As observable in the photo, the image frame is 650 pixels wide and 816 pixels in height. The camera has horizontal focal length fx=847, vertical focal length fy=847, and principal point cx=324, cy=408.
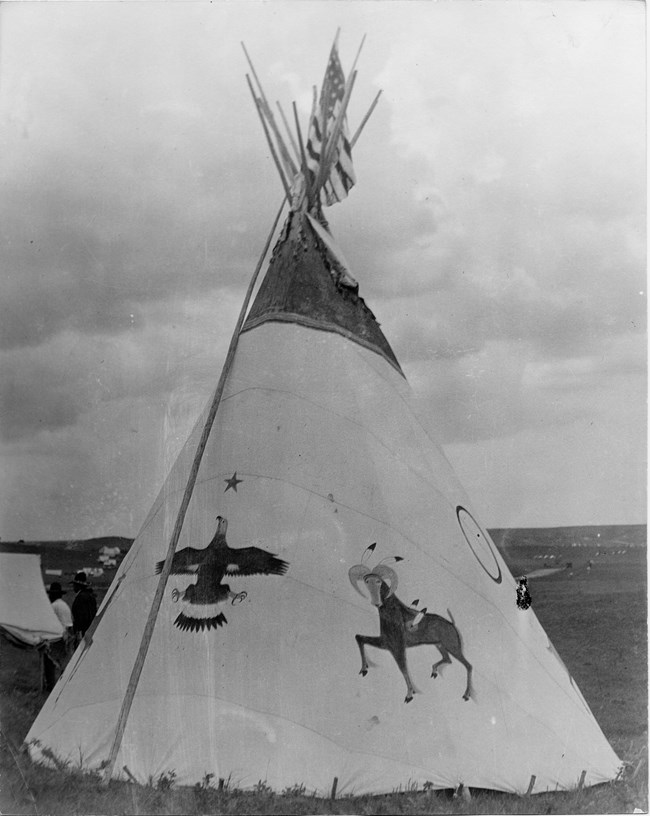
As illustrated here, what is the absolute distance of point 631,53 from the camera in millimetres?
5926

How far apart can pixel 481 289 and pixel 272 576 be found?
2.61 meters

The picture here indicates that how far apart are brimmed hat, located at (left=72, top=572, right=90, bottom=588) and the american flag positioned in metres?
3.15

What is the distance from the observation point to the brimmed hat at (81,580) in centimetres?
611

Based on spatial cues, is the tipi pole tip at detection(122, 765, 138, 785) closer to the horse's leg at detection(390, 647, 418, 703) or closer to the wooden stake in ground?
the wooden stake in ground

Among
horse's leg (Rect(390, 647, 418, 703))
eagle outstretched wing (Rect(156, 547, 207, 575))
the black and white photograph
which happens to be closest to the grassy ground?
the black and white photograph

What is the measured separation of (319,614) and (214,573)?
2.26ft

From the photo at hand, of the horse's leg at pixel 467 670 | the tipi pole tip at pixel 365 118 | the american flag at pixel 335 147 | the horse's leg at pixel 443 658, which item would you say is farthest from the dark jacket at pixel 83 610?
the tipi pole tip at pixel 365 118

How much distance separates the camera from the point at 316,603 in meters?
5.02

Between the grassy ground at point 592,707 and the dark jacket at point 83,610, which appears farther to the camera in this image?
the dark jacket at point 83,610

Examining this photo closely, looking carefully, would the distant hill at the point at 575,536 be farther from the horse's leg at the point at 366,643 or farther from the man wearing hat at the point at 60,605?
the man wearing hat at the point at 60,605

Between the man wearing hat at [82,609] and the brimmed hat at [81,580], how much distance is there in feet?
0.03

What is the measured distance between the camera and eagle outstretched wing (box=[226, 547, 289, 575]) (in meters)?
5.10

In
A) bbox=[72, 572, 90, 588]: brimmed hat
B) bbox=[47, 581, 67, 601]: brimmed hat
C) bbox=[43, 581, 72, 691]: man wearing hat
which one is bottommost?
bbox=[43, 581, 72, 691]: man wearing hat

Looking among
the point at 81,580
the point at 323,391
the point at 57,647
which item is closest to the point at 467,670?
the point at 323,391
